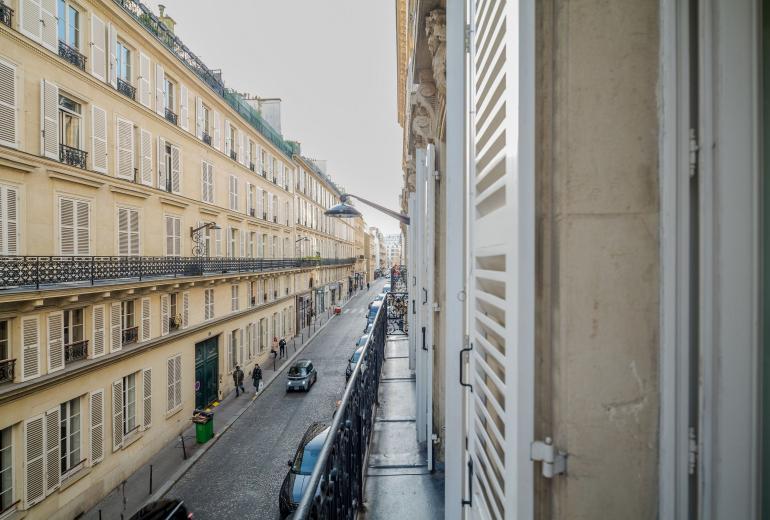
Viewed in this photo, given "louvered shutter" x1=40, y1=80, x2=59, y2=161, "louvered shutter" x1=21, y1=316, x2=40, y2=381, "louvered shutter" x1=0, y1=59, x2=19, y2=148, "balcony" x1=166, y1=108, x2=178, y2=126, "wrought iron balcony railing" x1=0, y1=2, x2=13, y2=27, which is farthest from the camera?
"balcony" x1=166, y1=108, x2=178, y2=126

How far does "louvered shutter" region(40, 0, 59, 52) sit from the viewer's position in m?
10.1

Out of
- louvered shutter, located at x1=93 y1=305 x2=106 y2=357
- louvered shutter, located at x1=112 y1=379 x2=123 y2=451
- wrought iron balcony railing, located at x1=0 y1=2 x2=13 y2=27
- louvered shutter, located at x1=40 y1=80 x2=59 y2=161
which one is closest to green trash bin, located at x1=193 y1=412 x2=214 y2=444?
louvered shutter, located at x1=112 y1=379 x2=123 y2=451

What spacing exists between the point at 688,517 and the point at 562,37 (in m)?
1.63

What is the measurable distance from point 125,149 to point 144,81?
9.50 ft

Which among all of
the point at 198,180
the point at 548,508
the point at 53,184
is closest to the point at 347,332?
the point at 198,180

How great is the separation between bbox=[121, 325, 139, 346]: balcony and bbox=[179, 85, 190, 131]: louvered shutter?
Answer: 8528mm

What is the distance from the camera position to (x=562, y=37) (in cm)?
137

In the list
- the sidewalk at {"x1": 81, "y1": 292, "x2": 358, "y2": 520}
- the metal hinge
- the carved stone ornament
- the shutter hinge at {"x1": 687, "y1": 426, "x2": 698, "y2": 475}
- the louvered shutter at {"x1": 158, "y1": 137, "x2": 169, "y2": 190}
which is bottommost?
the sidewalk at {"x1": 81, "y1": 292, "x2": 358, "y2": 520}

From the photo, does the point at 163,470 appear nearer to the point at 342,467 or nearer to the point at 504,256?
the point at 342,467

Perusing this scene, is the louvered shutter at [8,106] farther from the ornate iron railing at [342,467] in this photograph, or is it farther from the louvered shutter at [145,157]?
the ornate iron railing at [342,467]

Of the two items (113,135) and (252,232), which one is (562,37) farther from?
(252,232)

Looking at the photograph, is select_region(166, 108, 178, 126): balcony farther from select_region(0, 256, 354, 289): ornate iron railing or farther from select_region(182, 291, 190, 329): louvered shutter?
select_region(182, 291, 190, 329): louvered shutter

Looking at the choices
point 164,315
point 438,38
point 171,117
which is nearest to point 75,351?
point 164,315

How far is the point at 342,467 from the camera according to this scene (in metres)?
2.84
